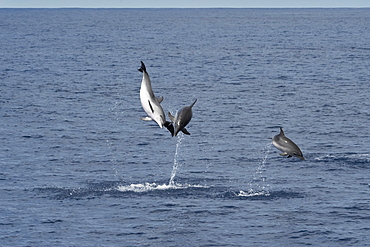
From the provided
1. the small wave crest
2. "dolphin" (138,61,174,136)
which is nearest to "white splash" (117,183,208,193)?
the small wave crest

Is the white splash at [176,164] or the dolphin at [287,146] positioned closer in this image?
the dolphin at [287,146]

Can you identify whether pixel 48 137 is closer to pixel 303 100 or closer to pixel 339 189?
pixel 339 189

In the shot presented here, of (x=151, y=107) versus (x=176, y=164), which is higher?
(x=151, y=107)

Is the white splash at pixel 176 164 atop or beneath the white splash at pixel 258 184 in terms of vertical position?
atop

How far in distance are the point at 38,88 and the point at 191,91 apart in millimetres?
24316

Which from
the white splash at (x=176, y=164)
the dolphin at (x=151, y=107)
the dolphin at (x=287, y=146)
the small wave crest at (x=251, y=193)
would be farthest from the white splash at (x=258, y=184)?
the dolphin at (x=151, y=107)

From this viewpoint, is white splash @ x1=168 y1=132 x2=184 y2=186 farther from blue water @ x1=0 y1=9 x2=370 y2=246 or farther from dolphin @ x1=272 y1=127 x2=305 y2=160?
dolphin @ x1=272 y1=127 x2=305 y2=160

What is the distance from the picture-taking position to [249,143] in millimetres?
81125

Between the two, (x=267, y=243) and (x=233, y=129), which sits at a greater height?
(x=233, y=129)

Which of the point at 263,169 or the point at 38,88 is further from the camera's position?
the point at 38,88

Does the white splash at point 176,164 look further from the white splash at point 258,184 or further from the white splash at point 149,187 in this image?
the white splash at point 258,184

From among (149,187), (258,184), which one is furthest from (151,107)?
(258,184)

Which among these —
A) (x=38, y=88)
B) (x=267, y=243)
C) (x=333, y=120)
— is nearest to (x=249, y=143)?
(x=333, y=120)

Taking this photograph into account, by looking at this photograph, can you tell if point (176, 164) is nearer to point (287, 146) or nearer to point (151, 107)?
point (287, 146)
